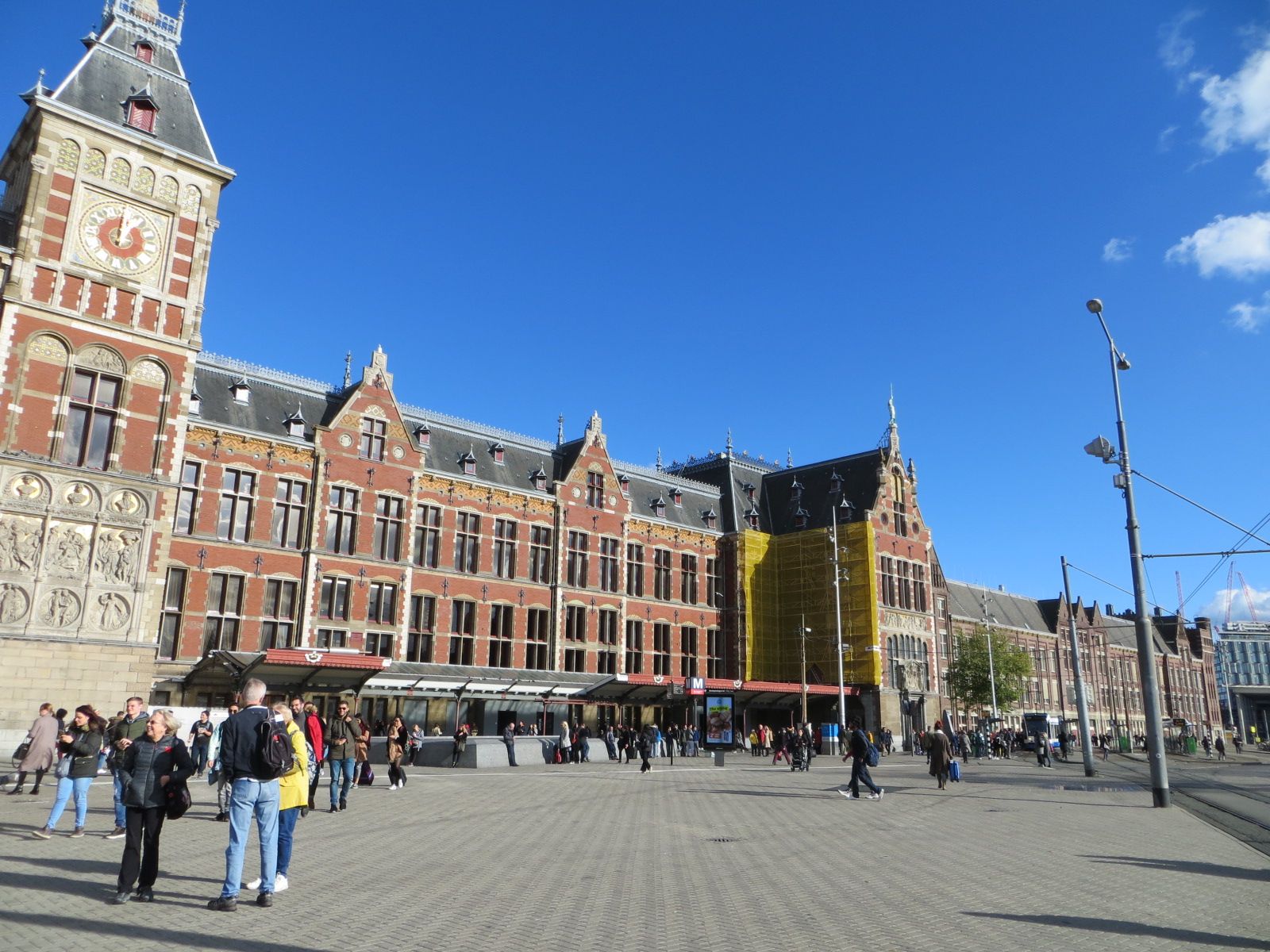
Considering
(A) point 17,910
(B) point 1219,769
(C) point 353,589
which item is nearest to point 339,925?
(A) point 17,910

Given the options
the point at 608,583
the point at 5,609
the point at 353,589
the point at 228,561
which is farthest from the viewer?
the point at 608,583

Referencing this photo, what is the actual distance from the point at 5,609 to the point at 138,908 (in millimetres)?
23508

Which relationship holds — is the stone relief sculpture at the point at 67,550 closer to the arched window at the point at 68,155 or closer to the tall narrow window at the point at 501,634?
the arched window at the point at 68,155

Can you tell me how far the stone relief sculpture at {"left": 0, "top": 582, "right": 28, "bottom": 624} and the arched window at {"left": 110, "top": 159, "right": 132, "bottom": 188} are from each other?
13.8m

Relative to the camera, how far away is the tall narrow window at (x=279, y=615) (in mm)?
37719

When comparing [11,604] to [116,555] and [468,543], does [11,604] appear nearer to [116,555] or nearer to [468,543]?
[116,555]

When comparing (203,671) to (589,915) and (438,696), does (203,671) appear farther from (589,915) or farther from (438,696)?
(589,915)

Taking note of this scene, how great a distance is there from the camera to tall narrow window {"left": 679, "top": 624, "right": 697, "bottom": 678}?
54250mm

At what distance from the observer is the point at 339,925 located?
823cm

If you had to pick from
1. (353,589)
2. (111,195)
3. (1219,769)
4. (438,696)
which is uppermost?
(111,195)

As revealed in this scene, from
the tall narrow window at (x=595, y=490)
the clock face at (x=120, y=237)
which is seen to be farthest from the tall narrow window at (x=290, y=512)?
the tall narrow window at (x=595, y=490)

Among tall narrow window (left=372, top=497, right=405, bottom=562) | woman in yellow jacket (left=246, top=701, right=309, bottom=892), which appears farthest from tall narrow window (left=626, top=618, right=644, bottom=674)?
woman in yellow jacket (left=246, top=701, right=309, bottom=892)

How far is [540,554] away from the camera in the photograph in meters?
48.3

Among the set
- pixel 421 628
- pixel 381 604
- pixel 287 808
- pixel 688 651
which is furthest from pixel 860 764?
pixel 688 651
